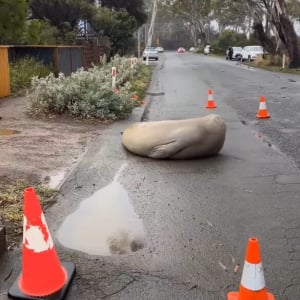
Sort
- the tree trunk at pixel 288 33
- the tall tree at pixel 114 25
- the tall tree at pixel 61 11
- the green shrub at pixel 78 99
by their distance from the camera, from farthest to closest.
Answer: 1. the tall tree at pixel 114 25
2. the tall tree at pixel 61 11
3. the tree trunk at pixel 288 33
4. the green shrub at pixel 78 99

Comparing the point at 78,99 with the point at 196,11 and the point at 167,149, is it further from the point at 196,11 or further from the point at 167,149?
the point at 196,11

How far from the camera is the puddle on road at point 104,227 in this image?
428cm

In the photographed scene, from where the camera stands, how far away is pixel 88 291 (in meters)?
3.48

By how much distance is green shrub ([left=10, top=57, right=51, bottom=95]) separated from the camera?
1590cm

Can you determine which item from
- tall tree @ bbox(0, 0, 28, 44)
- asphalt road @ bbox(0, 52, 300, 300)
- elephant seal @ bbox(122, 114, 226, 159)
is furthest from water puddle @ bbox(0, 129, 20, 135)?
tall tree @ bbox(0, 0, 28, 44)

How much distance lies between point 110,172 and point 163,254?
112 inches

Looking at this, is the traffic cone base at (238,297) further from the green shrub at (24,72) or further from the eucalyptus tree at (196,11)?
the eucalyptus tree at (196,11)

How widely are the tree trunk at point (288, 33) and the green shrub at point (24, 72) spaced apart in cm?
1844

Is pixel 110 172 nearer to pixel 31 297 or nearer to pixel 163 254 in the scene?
pixel 163 254

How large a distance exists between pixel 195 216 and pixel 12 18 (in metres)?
16.8

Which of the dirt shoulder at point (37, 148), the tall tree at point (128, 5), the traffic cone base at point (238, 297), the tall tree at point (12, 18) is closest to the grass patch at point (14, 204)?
the dirt shoulder at point (37, 148)

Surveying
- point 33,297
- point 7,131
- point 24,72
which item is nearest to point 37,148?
point 7,131

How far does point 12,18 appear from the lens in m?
19.6

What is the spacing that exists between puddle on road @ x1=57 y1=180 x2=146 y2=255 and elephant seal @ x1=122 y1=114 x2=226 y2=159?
5.83 feet
